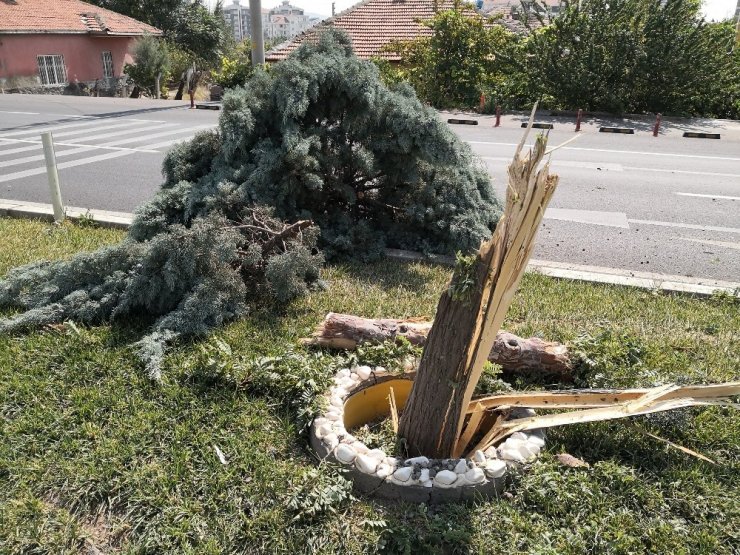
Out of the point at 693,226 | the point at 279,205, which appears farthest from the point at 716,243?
the point at 279,205

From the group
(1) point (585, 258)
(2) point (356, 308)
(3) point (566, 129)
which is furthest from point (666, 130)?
(2) point (356, 308)

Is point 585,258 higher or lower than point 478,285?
lower

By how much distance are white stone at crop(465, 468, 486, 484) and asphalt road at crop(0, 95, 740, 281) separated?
12.6ft

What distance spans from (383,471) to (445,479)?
291mm

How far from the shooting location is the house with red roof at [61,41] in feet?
95.6

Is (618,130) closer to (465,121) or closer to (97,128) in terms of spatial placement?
(465,121)

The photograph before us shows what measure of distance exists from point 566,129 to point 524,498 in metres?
15.0

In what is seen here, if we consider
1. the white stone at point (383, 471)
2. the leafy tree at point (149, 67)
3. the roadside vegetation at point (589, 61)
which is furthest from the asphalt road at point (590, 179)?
the leafy tree at point (149, 67)

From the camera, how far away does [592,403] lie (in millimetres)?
3346

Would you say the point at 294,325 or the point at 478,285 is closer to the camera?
the point at 478,285

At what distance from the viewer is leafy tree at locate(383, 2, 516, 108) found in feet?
64.1

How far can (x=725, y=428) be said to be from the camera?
11.1 ft

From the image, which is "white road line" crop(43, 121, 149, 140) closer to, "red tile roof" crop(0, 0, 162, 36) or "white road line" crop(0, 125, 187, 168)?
"white road line" crop(0, 125, 187, 168)

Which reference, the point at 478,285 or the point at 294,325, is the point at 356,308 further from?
the point at 478,285
